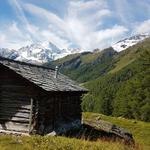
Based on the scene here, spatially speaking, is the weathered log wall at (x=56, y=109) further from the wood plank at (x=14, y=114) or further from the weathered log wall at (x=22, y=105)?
the wood plank at (x=14, y=114)

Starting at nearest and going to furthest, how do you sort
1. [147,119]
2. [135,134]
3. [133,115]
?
[135,134] → [147,119] → [133,115]

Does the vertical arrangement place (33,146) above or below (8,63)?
below

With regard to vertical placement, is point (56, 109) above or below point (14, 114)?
above

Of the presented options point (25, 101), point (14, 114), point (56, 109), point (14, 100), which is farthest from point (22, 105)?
point (56, 109)

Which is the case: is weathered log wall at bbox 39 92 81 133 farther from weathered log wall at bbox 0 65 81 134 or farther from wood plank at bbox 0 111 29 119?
wood plank at bbox 0 111 29 119

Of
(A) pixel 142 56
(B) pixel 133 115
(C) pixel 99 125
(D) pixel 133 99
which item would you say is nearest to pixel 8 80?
(C) pixel 99 125

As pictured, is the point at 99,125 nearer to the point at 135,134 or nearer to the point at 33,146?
the point at 135,134

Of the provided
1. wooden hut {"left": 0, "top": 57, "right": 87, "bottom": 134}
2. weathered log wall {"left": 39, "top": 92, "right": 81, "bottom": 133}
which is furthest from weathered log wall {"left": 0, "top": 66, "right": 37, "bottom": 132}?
weathered log wall {"left": 39, "top": 92, "right": 81, "bottom": 133}

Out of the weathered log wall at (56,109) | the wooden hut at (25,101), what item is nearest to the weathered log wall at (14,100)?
the wooden hut at (25,101)

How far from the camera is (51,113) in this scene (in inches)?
1174

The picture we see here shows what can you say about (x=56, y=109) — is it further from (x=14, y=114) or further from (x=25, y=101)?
(x=14, y=114)

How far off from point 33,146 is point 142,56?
49.5m

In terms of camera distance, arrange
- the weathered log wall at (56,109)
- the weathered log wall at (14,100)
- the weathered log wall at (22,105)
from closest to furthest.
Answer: the weathered log wall at (22,105) → the weathered log wall at (14,100) → the weathered log wall at (56,109)

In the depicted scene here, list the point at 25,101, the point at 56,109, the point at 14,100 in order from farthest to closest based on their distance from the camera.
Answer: the point at 56,109 < the point at 14,100 < the point at 25,101
